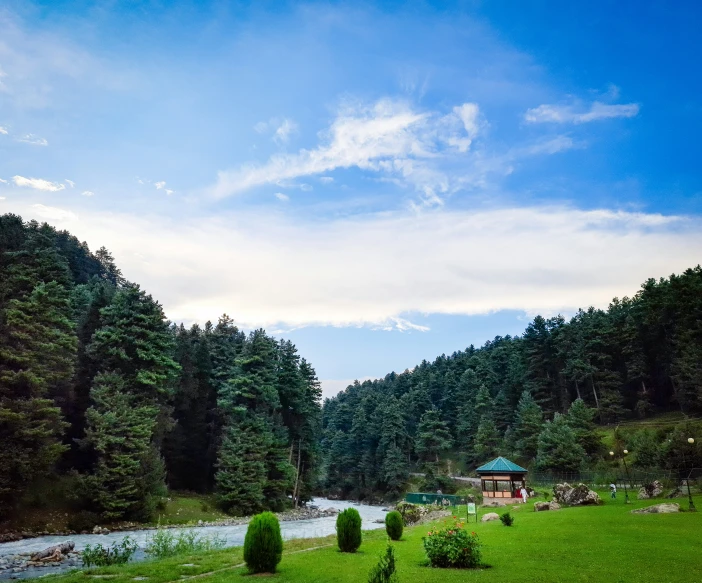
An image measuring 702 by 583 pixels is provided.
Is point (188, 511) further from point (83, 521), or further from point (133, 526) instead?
point (83, 521)

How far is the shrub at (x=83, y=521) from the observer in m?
29.9

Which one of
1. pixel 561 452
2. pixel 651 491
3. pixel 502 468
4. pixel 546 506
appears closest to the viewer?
pixel 546 506

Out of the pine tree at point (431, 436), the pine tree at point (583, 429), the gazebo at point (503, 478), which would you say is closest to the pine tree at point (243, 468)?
the gazebo at point (503, 478)

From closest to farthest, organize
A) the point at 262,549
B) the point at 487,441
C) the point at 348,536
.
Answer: the point at 262,549 < the point at 348,536 < the point at 487,441

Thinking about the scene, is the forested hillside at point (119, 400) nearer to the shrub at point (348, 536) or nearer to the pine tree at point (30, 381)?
the pine tree at point (30, 381)

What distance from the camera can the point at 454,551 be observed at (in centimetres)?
1430

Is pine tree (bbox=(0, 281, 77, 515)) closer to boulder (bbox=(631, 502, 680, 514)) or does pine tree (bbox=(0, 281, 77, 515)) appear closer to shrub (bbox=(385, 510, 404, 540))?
shrub (bbox=(385, 510, 404, 540))

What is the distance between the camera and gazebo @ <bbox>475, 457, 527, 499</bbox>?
4266 centimetres

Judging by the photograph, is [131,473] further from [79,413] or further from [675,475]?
[675,475]

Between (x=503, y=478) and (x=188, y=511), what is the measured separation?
28073mm

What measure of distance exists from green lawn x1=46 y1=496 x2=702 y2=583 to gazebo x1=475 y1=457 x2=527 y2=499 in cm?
2107

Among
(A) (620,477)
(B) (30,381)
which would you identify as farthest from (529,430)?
(B) (30,381)

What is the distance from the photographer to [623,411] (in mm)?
64562

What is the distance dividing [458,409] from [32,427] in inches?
2894
